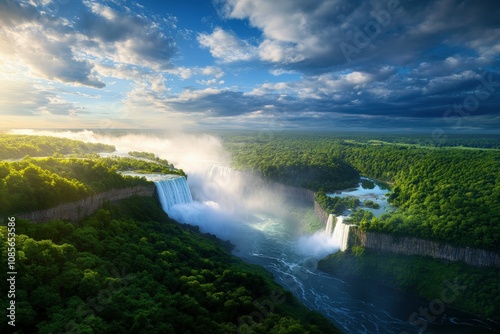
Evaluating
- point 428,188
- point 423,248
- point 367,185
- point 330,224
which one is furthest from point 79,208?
point 367,185

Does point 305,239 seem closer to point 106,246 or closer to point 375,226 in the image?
point 375,226

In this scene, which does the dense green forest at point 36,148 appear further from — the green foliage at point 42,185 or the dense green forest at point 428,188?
the dense green forest at point 428,188

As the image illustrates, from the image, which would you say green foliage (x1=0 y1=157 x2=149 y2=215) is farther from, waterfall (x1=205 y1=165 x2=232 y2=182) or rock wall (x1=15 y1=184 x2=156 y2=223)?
waterfall (x1=205 y1=165 x2=232 y2=182)

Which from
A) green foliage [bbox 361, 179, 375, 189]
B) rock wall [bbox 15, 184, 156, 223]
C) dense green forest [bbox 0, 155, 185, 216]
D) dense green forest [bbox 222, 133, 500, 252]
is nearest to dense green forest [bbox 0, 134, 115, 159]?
dense green forest [bbox 0, 155, 185, 216]

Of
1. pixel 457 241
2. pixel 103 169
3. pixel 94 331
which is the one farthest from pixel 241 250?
A: pixel 94 331

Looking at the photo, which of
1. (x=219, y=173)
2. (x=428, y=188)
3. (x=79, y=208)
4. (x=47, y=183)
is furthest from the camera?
(x=219, y=173)

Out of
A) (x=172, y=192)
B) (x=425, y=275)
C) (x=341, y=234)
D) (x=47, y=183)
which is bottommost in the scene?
(x=425, y=275)

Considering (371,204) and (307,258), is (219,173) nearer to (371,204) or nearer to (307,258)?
(371,204)
